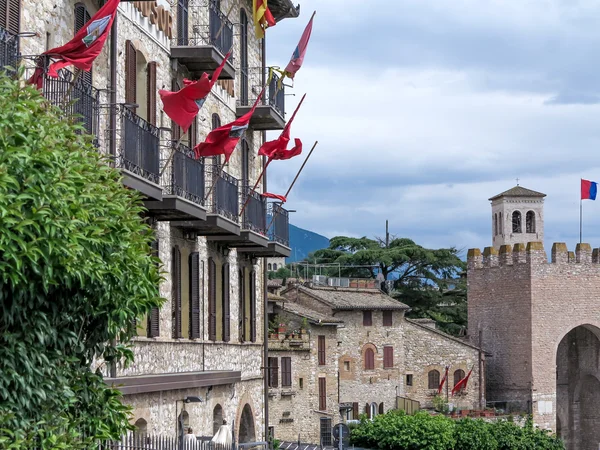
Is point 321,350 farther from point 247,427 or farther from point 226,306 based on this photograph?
point 226,306

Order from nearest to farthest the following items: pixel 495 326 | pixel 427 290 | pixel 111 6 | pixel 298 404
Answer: pixel 111 6 < pixel 298 404 < pixel 495 326 < pixel 427 290

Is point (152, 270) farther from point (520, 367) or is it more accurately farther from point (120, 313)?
point (520, 367)

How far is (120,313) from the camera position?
11.9 meters

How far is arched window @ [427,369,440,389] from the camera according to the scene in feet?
213

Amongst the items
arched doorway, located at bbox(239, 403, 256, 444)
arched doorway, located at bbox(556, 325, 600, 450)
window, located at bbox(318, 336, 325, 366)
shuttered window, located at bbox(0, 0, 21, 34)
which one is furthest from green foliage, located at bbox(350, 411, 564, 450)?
shuttered window, located at bbox(0, 0, 21, 34)

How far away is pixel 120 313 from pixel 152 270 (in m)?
0.66

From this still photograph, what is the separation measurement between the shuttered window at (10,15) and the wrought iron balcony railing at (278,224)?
12.8 m

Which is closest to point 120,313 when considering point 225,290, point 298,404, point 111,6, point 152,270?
point 152,270

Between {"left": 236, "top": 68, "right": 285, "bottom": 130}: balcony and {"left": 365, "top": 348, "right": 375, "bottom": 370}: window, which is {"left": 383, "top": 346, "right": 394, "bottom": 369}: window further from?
{"left": 236, "top": 68, "right": 285, "bottom": 130}: balcony

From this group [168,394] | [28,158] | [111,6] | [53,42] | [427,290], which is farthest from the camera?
[427,290]

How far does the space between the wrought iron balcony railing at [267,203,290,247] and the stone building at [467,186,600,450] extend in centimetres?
3785

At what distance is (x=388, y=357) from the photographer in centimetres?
6300

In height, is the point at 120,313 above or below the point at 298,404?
above

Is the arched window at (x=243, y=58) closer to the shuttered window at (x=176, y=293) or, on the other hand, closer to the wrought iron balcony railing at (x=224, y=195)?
the wrought iron balcony railing at (x=224, y=195)
